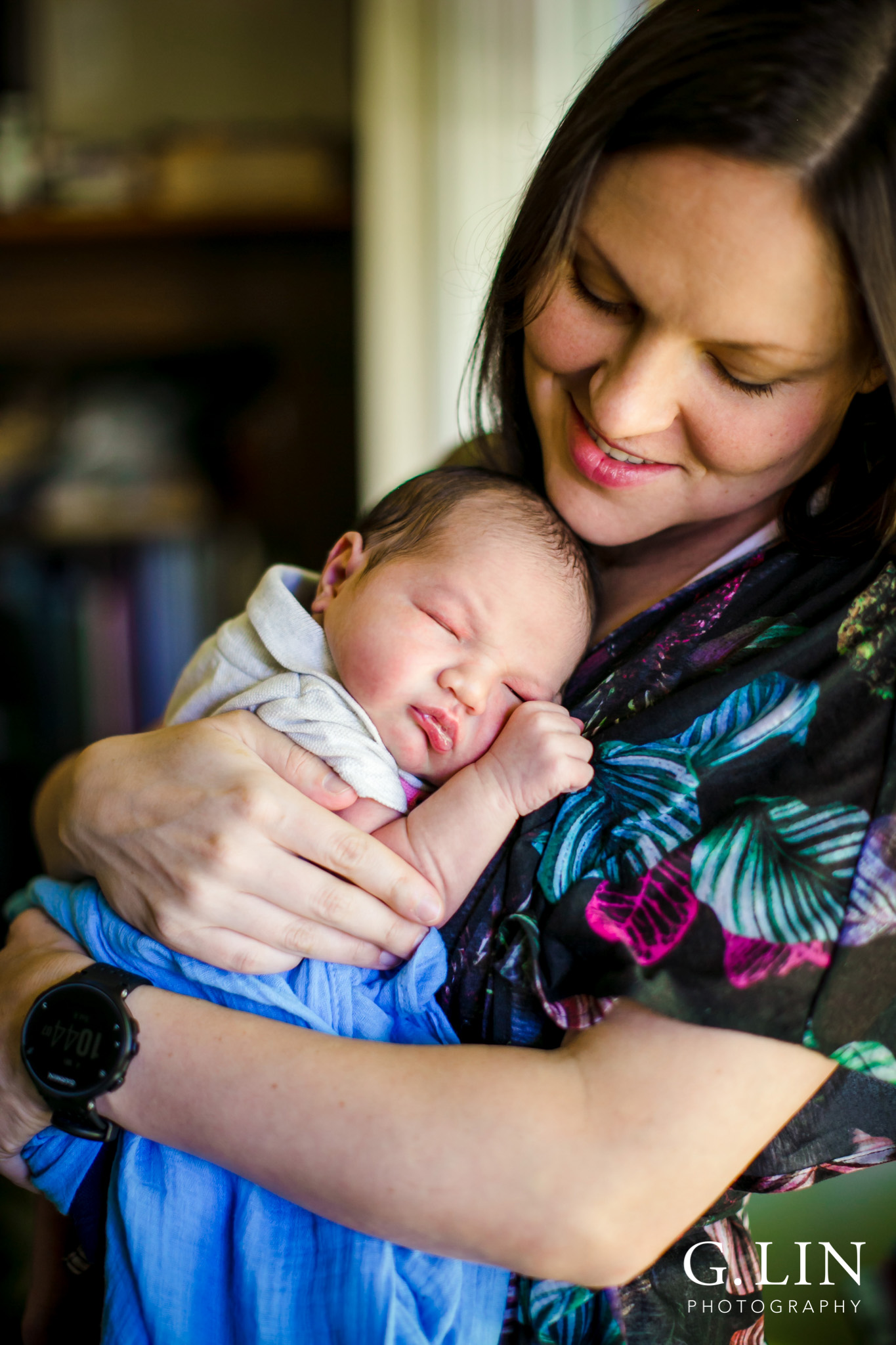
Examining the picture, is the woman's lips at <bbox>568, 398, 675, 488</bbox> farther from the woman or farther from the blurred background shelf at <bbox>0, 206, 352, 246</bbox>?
the blurred background shelf at <bbox>0, 206, 352, 246</bbox>

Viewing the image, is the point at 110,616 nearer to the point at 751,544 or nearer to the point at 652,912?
the point at 751,544

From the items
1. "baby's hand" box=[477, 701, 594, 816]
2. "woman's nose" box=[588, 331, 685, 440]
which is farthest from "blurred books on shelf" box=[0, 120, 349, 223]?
"baby's hand" box=[477, 701, 594, 816]

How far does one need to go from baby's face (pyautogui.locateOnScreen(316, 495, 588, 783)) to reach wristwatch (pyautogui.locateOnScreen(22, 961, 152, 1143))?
337 millimetres

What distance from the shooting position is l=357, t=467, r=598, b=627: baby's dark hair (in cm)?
103

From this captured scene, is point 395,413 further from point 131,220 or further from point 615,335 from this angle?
point 615,335

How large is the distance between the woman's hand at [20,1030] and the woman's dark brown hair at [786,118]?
78 centimetres

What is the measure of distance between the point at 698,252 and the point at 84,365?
2.61 m

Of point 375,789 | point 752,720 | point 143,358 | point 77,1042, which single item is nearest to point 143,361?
point 143,358

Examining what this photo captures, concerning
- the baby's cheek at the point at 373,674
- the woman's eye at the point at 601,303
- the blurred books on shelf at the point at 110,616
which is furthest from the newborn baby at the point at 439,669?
the blurred books on shelf at the point at 110,616

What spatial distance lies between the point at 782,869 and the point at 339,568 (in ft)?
1.91

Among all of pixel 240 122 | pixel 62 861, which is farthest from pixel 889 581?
pixel 240 122

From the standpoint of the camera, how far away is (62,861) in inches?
42.5

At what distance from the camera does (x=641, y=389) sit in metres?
0.83

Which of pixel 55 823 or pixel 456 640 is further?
pixel 55 823
